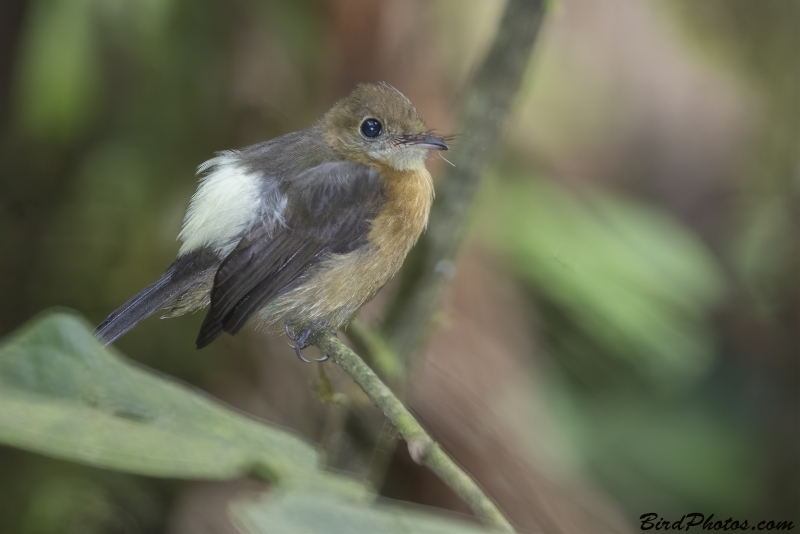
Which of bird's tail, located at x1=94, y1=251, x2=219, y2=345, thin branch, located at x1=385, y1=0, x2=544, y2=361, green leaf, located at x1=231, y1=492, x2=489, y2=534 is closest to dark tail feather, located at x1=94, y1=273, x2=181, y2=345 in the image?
bird's tail, located at x1=94, y1=251, x2=219, y2=345

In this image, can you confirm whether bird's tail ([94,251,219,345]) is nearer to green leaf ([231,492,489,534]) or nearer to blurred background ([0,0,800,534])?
blurred background ([0,0,800,534])

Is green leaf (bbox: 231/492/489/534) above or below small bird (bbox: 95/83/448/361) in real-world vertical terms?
above

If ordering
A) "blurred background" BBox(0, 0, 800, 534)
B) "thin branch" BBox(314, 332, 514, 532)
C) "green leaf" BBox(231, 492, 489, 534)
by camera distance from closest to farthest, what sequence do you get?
1. "green leaf" BBox(231, 492, 489, 534)
2. "thin branch" BBox(314, 332, 514, 532)
3. "blurred background" BBox(0, 0, 800, 534)

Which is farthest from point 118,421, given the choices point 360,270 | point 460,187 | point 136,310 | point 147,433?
point 460,187

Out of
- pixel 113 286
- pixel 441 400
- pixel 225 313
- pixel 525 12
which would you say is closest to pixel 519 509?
pixel 441 400

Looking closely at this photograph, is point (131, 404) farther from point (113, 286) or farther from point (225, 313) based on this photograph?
point (113, 286)

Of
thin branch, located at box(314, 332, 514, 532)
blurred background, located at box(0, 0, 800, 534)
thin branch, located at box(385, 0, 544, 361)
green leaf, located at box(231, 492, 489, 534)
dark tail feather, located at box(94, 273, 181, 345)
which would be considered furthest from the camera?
blurred background, located at box(0, 0, 800, 534)
